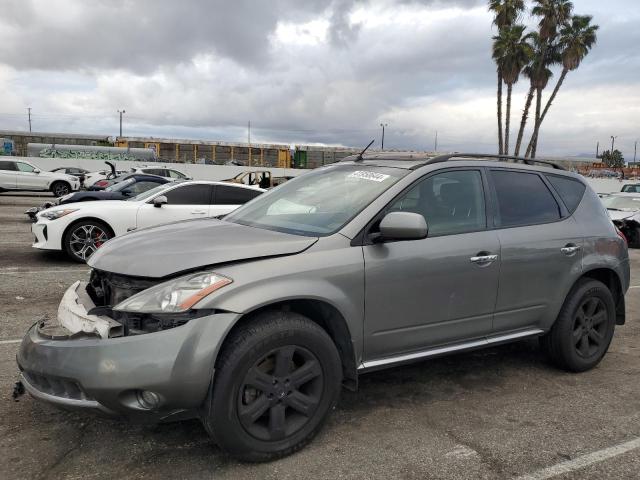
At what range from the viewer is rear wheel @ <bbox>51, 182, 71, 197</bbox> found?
23834 millimetres

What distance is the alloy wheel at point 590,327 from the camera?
14.6 feet

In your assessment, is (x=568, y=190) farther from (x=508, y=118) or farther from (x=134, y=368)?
(x=508, y=118)

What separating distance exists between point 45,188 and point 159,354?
2400 cm

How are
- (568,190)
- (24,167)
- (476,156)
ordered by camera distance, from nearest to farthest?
1. (476,156)
2. (568,190)
3. (24,167)

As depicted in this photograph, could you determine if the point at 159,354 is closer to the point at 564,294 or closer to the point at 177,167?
the point at 564,294

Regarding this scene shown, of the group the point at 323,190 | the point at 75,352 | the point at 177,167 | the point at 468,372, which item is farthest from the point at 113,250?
the point at 177,167

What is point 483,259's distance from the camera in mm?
3727

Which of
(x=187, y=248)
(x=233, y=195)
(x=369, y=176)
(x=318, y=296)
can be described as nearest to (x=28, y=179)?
(x=233, y=195)

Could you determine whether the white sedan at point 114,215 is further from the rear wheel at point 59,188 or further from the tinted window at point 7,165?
the tinted window at point 7,165

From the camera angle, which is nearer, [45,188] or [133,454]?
[133,454]

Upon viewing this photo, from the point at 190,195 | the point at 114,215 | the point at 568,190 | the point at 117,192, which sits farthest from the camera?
the point at 117,192

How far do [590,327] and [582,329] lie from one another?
0.11m

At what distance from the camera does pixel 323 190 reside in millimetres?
3902

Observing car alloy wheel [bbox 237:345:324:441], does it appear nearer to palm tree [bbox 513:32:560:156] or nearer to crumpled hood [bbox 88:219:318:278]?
crumpled hood [bbox 88:219:318:278]
